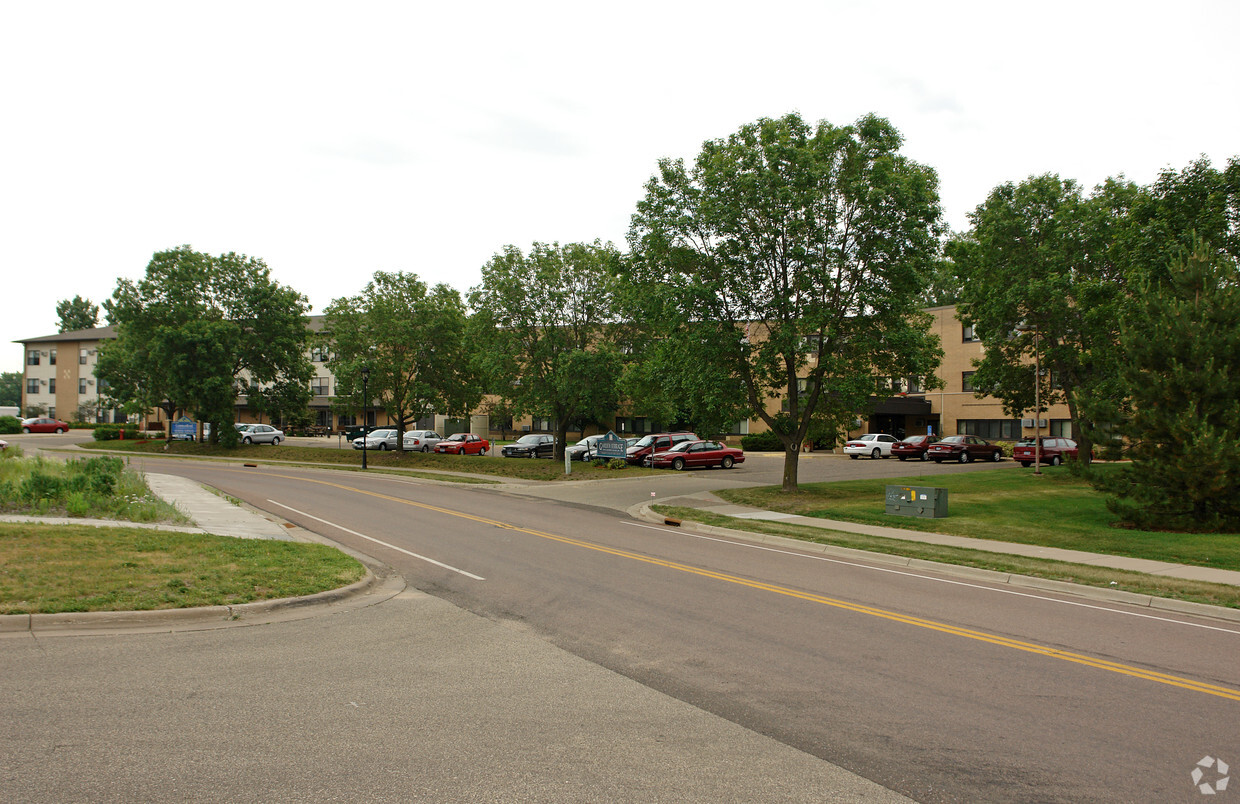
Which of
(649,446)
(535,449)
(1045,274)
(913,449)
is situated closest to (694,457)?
(649,446)

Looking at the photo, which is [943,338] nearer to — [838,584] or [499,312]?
[499,312]

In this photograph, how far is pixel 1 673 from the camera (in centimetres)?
631

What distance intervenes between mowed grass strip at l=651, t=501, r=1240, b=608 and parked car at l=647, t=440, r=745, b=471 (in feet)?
58.9

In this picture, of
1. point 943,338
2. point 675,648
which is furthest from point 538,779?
point 943,338

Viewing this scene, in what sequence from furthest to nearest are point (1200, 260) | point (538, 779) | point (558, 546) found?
point (1200, 260) → point (558, 546) → point (538, 779)

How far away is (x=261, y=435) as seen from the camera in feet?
191

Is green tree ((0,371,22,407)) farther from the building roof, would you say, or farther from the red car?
the red car

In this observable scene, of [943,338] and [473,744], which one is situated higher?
[943,338]

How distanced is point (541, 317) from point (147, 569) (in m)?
25.1

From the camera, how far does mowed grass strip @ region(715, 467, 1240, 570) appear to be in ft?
48.2

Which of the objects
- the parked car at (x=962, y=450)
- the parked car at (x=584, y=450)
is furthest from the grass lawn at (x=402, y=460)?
the parked car at (x=962, y=450)

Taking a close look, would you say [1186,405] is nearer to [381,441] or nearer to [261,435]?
[381,441]

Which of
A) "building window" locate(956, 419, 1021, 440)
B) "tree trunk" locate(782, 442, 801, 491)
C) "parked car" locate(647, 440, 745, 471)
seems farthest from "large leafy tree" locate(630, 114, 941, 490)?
"building window" locate(956, 419, 1021, 440)

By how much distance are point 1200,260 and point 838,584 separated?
13689 millimetres
